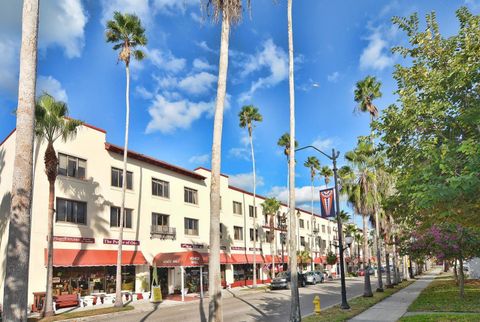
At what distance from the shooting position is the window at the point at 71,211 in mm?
26034

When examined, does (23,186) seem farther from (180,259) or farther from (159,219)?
(159,219)

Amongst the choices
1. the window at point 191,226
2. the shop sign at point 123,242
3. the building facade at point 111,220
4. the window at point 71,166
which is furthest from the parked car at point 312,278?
the window at point 71,166

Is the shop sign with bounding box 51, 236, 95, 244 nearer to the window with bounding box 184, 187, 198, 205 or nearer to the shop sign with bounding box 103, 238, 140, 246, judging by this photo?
the shop sign with bounding box 103, 238, 140, 246

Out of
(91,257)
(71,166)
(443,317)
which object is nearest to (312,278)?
(91,257)

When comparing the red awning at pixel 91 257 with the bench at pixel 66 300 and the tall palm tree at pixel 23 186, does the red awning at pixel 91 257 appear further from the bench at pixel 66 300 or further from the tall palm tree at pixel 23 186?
the tall palm tree at pixel 23 186

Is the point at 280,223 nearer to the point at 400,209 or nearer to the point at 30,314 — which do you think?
the point at 30,314

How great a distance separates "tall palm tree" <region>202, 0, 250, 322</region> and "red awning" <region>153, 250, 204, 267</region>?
20.5 meters

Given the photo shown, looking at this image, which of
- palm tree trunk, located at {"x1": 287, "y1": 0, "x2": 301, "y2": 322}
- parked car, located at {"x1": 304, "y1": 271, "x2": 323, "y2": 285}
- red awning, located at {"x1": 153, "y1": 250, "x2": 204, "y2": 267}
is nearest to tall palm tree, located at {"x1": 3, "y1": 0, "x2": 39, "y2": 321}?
palm tree trunk, located at {"x1": 287, "y1": 0, "x2": 301, "y2": 322}

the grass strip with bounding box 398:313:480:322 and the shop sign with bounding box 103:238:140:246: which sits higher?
the shop sign with bounding box 103:238:140:246

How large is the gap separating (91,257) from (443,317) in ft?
68.8

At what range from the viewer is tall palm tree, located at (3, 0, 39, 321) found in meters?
5.69

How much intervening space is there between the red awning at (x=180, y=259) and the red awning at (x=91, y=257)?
1.62 m

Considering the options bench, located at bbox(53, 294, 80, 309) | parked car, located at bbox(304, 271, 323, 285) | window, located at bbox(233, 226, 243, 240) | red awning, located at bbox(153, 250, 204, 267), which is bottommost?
parked car, located at bbox(304, 271, 323, 285)

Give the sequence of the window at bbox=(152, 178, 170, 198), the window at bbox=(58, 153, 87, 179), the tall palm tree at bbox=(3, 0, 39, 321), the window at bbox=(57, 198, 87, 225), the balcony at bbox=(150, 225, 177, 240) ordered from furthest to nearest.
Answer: the window at bbox=(152, 178, 170, 198) → the balcony at bbox=(150, 225, 177, 240) → the window at bbox=(58, 153, 87, 179) → the window at bbox=(57, 198, 87, 225) → the tall palm tree at bbox=(3, 0, 39, 321)
